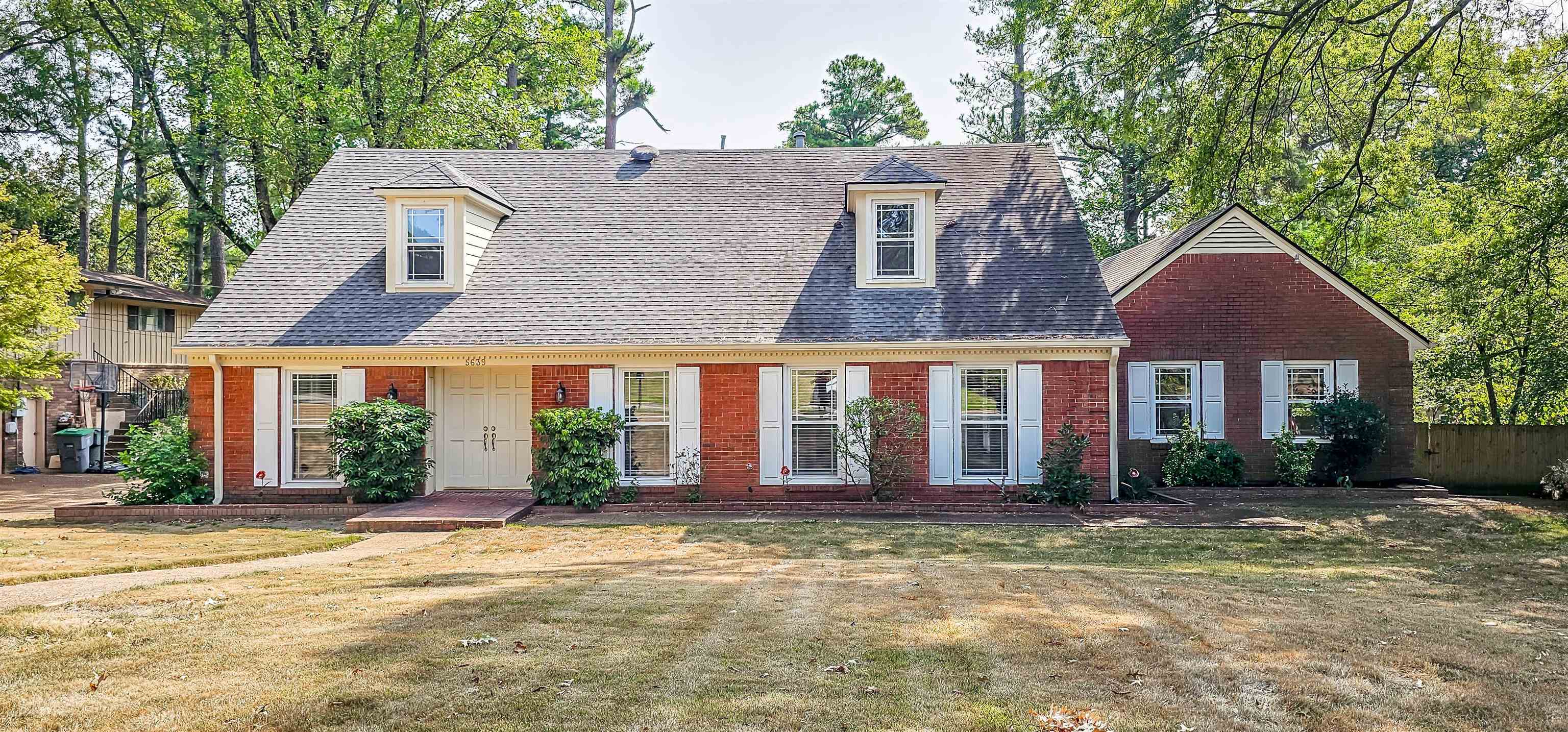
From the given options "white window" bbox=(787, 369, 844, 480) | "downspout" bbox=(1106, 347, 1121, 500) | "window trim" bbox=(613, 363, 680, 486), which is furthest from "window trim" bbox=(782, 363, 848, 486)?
"downspout" bbox=(1106, 347, 1121, 500)

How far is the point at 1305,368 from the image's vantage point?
1641 cm

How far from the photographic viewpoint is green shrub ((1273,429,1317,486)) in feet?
51.0

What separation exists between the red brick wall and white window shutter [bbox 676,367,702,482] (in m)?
7.82

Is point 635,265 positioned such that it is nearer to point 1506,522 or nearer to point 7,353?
point 7,353

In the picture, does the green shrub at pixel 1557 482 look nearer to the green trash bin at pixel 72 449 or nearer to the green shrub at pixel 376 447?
the green shrub at pixel 376 447

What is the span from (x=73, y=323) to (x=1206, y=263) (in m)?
21.1

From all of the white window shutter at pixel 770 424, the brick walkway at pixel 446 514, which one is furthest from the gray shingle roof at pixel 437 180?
the white window shutter at pixel 770 424

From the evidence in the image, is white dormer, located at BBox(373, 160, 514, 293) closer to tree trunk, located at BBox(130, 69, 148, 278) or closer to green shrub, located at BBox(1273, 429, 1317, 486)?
green shrub, located at BBox(1273, 429, 1317, 486)

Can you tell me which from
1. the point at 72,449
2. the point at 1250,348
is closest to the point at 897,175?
the point at 1250,348

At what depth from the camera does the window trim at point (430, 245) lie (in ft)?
47.2

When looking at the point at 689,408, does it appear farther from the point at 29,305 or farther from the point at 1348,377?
the point at 1348,377

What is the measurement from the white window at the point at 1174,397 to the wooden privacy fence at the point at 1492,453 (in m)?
5.04

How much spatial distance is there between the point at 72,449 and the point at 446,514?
563 inches

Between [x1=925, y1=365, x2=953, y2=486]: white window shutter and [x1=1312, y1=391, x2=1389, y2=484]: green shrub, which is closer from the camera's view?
[x1=925, y1=365, x2=953, y2=486]: white window shutter
